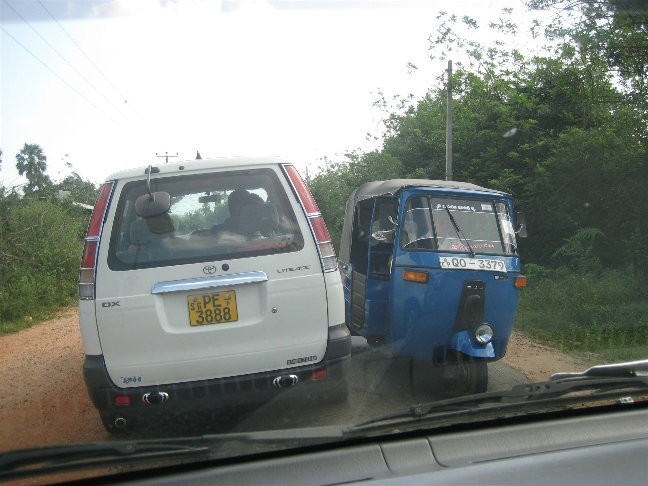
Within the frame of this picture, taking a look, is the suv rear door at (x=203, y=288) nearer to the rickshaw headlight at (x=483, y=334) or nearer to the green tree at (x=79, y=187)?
the rickshaw headlight at (x=483, y=334)

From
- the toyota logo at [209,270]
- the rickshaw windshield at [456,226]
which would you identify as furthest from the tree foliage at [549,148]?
the toyota logo at [209,270]

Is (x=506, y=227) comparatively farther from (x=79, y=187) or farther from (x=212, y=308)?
(x=79, y=187)

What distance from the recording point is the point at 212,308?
Answer: 3.57 meters

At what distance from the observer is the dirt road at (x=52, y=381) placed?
4.32 m

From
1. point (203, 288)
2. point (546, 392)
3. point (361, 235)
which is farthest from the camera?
point (361, 235)

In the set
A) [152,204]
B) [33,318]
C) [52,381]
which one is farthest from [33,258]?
[152,204]

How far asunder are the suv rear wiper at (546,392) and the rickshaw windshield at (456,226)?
2036 millimetres

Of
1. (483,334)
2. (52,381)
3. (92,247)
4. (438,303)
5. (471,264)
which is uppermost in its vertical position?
(92,247)

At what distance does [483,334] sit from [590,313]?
→ 4529mm

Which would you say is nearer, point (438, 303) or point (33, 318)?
point (438, 303)

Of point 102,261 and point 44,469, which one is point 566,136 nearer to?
point 102,261

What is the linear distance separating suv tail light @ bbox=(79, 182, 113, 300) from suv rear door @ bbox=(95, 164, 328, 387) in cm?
4

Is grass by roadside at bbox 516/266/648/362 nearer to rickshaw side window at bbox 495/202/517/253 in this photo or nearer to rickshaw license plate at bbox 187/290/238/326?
rickshaw side window at bbox 495/202/517/253

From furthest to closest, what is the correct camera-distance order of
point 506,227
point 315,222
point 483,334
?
point 506,227
point 483,334
point 315,222
